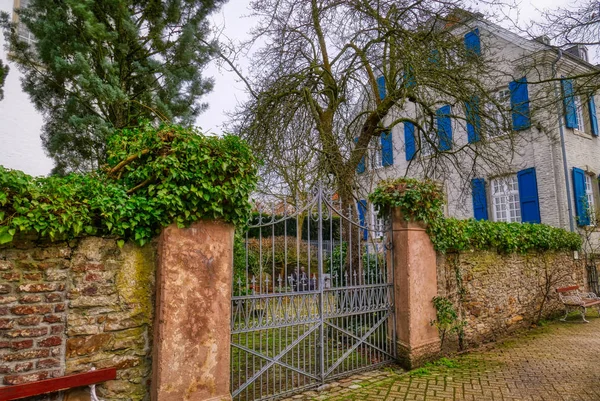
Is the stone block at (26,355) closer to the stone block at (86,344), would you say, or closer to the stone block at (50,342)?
the stone block at (50,342)

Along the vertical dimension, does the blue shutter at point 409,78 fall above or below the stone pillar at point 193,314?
above

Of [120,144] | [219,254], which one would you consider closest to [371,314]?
[219,254]

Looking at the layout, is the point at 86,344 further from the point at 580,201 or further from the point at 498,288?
the point at 580,201

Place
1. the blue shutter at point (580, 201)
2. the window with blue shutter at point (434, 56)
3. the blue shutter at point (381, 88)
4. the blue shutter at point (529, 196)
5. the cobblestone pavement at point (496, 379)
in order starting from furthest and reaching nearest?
1. the blue shutter at point (529, 196)
2. the blue shutter at point (580, 201)
3. the blue shutter at point (381, 88)
4. the window with blue shutter at point (434, 56)
5. the cobblestone pavement at point (496, 379)

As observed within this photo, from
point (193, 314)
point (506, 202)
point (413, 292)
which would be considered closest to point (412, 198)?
point (413, 292)

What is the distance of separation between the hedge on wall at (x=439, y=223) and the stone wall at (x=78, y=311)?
3.64 m

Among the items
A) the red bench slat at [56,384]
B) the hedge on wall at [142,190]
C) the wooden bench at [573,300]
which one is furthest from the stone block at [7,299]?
the wooden bench at [573,300]

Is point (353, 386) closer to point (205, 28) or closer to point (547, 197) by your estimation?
point (205, 28)

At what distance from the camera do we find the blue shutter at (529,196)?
11828 millimetres

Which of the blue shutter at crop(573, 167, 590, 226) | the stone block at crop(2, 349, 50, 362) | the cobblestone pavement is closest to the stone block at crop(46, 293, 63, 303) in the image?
the stone block at crop(2, 349, 50, 362)

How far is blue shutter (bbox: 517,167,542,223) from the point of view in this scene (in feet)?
38.8

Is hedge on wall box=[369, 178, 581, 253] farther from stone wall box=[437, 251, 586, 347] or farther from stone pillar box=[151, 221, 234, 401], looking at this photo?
stone pillar box=[151, 221, 234, 401]

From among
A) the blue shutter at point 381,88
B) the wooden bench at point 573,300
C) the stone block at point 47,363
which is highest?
the blue shutter at point 381,88

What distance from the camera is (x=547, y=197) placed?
38.4ft
